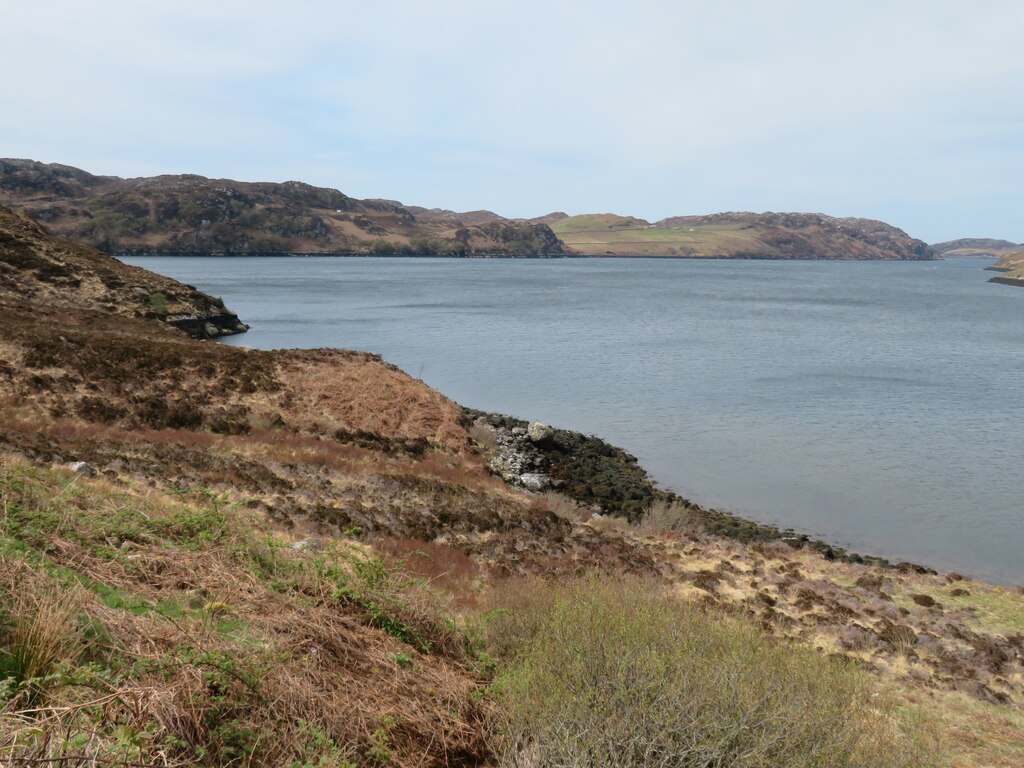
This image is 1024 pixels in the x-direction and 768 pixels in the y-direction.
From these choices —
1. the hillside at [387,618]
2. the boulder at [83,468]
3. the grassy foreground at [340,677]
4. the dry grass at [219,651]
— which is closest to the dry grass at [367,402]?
the hillside at [387,618]

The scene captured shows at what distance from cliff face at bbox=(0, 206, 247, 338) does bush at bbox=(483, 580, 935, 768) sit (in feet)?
167

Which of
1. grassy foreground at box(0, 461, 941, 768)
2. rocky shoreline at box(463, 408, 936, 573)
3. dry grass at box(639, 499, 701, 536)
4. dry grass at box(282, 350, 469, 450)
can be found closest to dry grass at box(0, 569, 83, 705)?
grassy foreground at box(0, 461, 941, 768)

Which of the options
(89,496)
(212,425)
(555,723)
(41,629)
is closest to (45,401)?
(212,425)

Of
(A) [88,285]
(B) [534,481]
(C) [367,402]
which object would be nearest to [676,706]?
(B) [534,481]

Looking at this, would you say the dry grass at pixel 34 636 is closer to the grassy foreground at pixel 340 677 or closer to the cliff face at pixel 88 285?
the grassy foreground at pixel 340 677

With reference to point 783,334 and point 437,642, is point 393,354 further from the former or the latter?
point 437,642

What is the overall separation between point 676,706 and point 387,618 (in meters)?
3.60

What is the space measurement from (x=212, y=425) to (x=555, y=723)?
21915mm

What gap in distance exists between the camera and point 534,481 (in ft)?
97.7

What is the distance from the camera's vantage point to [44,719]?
455cm

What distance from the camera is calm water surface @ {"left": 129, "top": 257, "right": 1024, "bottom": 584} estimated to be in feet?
94.9

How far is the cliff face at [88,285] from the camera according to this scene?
167ft

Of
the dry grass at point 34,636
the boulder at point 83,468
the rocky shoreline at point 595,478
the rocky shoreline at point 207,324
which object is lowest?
the rocky shoreline at point 595,478

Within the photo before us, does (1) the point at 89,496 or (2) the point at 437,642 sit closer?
(2) the point at 437,642
